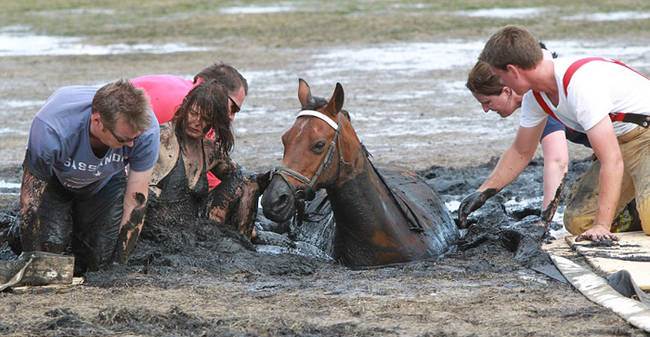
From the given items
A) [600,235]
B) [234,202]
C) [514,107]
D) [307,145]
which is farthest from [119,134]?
[600,235]

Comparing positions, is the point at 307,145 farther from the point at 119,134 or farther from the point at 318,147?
the point at 119,134

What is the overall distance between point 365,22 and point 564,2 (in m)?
5.23

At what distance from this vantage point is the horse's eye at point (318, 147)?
307 inches

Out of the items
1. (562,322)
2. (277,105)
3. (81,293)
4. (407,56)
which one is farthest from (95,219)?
(407,56)

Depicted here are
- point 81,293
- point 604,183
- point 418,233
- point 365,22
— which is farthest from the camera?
point 365,22

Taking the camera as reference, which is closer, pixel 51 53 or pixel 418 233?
pixel 418 233

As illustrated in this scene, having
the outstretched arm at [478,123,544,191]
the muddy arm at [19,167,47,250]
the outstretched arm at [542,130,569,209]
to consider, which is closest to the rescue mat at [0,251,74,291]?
the muddy arm at [19,167,47,250]

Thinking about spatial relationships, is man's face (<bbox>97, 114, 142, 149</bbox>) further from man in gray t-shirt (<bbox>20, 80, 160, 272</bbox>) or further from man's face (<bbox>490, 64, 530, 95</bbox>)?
man's face (<bbox>490, 64, 530, 95</bbox>)

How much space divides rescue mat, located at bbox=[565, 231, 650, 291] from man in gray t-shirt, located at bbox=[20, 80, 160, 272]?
271 centimetres

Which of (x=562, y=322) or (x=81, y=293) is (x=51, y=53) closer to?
(x=81, y=293)

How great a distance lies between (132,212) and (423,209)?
219 centimetres

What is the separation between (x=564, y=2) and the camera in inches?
1053

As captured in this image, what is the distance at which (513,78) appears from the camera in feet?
25.8

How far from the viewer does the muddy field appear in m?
6.48
